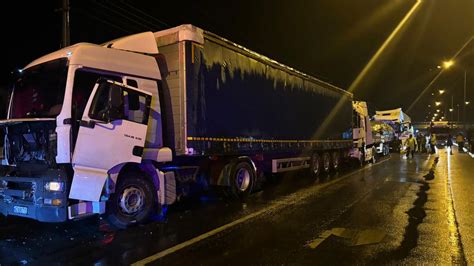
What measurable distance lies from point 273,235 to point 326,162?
11.2 metres

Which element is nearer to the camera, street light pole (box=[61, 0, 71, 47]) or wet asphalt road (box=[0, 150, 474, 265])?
→ wet asphalt road (box=[0, 150, 474, 265])

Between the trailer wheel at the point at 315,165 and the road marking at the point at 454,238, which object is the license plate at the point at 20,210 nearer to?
the road marking at the point at 454,238

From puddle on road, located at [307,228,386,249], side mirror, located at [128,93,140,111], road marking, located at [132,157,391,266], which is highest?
side mirror, located at [128,93,140,111]

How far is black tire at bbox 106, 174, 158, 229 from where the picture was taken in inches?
298

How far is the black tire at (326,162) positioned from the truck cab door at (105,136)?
1114 centimetres

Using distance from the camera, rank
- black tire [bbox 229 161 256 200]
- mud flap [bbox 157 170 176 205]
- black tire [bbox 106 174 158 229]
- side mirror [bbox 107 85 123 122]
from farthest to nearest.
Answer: black tire [bbox 229 161 256 200] < mud flap [bbox 157 170 176 205] < black tire [bbox 106 174 158 229] < side mirror [bbox 107 85 123 122]

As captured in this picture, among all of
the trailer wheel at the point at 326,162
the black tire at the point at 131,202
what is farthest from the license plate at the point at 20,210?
the trailer wheel at the point at 326,162

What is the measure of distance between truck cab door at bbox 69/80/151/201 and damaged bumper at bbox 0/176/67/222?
26cm

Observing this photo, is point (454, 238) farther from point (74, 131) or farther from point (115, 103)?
point (74, 131)


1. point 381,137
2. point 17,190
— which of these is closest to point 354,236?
point 17,190

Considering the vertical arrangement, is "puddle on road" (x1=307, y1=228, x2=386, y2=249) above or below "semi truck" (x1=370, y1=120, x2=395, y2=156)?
below

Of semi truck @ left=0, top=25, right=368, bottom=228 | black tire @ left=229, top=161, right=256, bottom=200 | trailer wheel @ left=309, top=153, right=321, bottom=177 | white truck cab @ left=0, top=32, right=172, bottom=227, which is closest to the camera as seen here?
white truck cab @ left=0, top=32, right=172, bottom=227

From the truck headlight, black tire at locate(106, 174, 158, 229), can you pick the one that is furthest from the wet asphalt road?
the truck headlight

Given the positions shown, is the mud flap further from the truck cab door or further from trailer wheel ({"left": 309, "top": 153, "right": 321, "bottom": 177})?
trailer wheel ({"left": 309, "top": 153, "right": 321, "bottom": 177})
